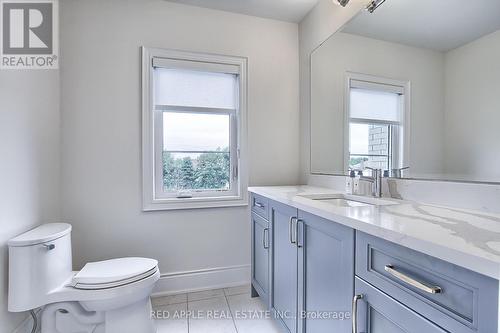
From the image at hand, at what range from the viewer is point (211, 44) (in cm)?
212

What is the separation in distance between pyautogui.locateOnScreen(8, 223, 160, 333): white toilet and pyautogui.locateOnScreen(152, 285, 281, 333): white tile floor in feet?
0.78

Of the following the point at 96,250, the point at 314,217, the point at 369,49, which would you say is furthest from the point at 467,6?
the point at 96,250

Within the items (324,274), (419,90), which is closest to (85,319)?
(324,274)

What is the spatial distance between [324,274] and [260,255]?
0.80 m

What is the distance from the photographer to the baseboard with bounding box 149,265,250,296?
2029 millimetres

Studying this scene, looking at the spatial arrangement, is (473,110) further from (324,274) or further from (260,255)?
(260,255)

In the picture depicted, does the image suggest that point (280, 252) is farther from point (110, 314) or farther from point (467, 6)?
point (467, 6)

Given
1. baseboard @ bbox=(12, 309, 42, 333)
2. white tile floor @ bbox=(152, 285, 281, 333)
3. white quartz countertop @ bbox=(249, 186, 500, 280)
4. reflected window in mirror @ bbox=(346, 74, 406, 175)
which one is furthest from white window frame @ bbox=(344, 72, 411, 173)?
baseboard @ bbox=(12, 309, 42, 333)

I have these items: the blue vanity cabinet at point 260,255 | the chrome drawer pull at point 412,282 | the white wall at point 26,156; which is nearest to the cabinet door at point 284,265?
the blue vanity cabinet at point 260,255

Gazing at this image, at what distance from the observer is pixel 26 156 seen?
149cm

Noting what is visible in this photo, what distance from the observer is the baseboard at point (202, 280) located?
2.03m

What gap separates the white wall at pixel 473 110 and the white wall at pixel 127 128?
4.54 ft

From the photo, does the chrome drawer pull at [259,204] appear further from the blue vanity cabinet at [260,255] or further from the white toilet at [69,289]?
the white toilet at [69,289]

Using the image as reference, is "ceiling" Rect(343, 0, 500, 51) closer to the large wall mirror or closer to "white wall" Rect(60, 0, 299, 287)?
the large wall mirror
